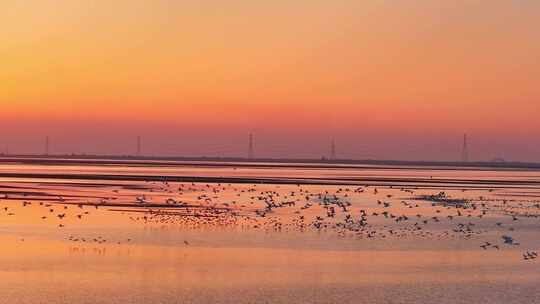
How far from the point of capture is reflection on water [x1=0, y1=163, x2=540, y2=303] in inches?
768

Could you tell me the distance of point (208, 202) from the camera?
47094mm

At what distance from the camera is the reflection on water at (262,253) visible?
19516 millimetres

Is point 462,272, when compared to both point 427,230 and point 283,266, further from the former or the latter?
point 427,230

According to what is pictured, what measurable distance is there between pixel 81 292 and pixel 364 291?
644 cm

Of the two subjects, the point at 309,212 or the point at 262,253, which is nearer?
the point at 262,253

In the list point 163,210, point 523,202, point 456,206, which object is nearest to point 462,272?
point 163,210

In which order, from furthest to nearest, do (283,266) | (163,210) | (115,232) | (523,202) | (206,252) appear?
(523,202), (163,210), (115,232), (206,252), (283,266)

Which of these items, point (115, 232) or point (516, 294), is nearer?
point (516, 294)

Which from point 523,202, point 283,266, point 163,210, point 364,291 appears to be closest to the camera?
point 364,291

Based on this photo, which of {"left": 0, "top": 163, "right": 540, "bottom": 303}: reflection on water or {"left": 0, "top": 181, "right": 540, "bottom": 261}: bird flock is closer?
{"left": 0, "top": 163, "right": 540, "bottom": 303}: reflection on water

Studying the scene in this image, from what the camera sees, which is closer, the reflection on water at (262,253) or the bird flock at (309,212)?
the reflection on water at (262,253)

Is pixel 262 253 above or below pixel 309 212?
below

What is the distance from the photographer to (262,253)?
2567 centimetres

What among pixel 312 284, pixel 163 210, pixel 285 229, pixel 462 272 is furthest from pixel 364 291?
pixel 163 210
